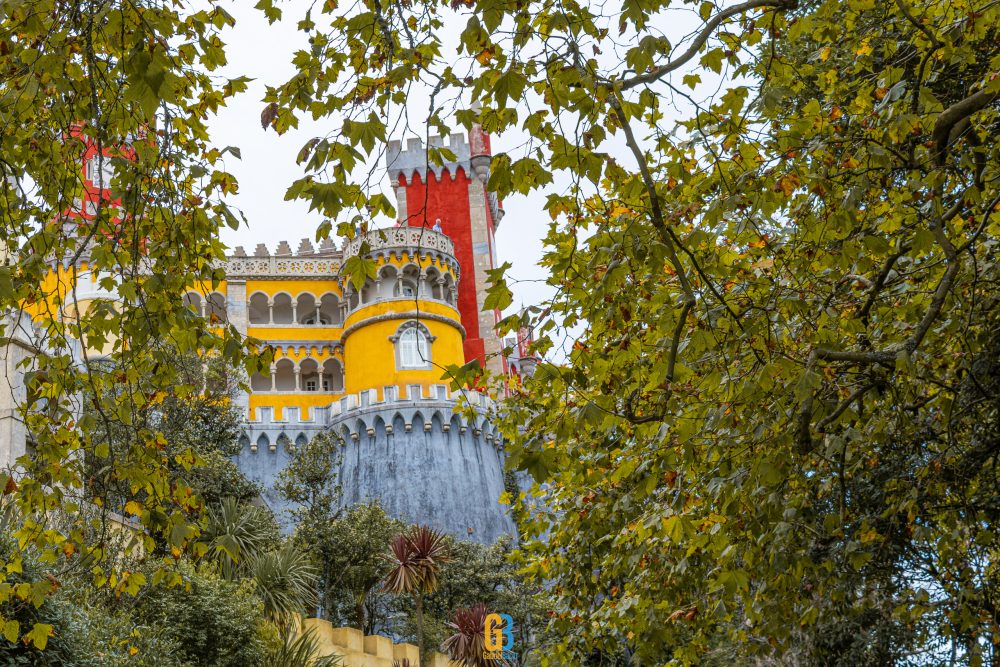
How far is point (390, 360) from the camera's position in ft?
143

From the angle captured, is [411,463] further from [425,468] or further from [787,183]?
[787,183]

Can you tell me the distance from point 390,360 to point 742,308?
36.1 metres

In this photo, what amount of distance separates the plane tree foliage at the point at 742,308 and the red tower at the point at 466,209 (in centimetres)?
3616

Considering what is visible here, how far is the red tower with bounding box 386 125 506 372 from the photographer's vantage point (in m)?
48.3

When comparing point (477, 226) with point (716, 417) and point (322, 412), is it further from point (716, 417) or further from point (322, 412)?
point (716, 417)

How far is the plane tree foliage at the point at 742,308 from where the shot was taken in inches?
240

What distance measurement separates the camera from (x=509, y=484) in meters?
43.5

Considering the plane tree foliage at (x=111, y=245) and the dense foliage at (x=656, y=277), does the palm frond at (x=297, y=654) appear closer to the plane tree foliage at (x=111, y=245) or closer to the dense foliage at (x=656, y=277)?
the dense foliage at (x=656, y=277)

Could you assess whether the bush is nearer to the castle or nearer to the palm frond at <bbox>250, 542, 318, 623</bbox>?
the palm frond at <bbox>250, 542, 318, 623</bbox>

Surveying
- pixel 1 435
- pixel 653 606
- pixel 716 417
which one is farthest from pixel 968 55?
pixel 1 435

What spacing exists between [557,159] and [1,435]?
17.9m

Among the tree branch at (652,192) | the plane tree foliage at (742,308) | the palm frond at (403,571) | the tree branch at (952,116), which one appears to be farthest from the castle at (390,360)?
Answer: the tree branch at (652,192)

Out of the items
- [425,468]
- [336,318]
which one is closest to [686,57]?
[425,468]

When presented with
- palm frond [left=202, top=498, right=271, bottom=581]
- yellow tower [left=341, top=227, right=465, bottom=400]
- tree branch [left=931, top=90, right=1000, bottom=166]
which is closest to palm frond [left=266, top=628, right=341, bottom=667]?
palm frond [left=202, top=498, right=271, bottom=581]
